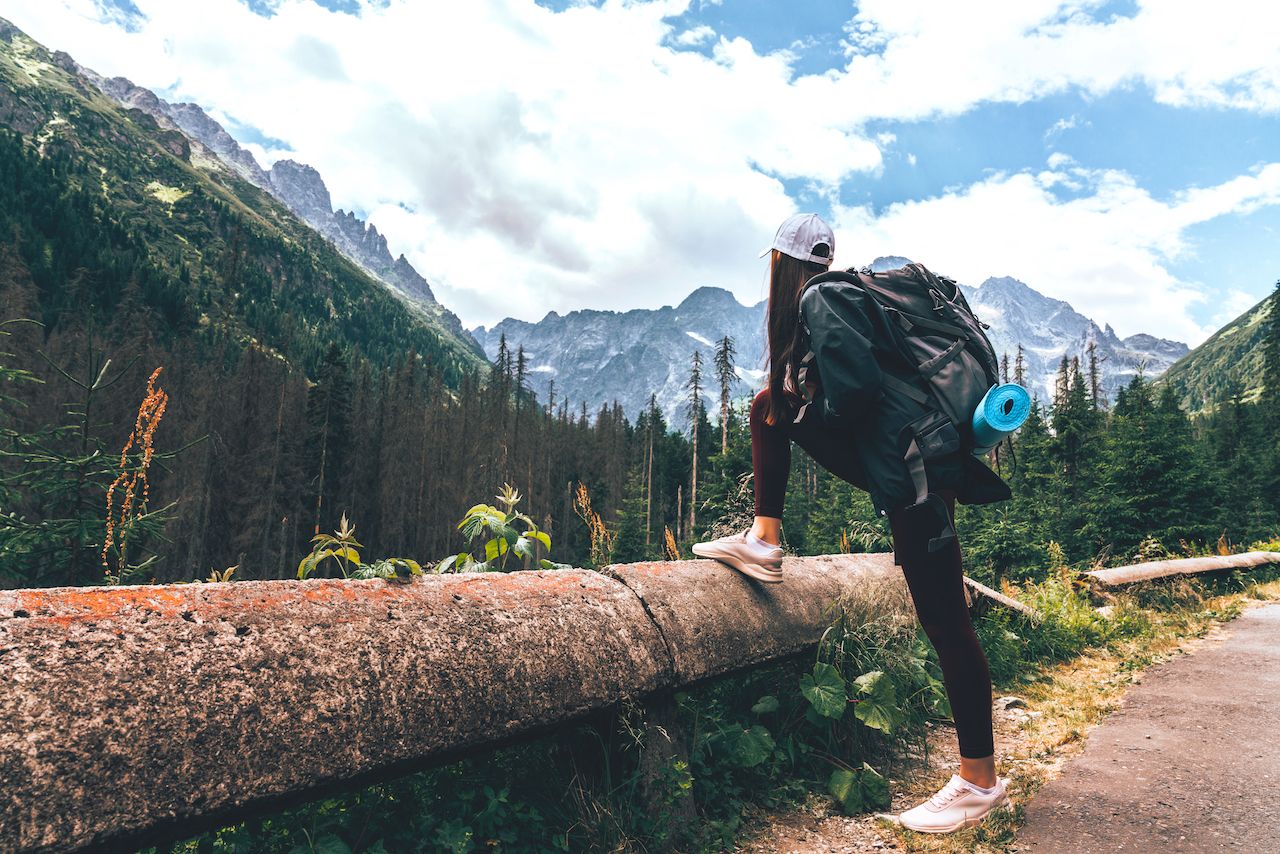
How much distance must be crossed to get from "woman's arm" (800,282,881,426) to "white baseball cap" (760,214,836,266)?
362mm

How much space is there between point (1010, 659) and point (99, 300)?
7737 centimetres

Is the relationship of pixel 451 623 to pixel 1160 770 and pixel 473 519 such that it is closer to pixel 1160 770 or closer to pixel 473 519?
pixel 473 519

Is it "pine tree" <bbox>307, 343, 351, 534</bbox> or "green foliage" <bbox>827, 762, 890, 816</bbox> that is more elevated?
"pine tree" <bbox>307, 343, 351, 534</bbox>

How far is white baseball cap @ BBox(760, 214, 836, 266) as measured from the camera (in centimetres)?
271

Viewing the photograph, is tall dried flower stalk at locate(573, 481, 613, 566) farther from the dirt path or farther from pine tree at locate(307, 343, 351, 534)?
pine tree at locate(307, 343, 351, 534)

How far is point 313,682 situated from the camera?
1.66 meters

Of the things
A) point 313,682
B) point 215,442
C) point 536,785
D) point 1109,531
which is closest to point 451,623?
point 313,682

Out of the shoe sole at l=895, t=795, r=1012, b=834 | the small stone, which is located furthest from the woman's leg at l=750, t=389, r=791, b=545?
the small stone

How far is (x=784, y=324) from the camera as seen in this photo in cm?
274

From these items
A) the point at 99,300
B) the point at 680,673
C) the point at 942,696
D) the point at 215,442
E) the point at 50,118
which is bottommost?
the point at 942,696

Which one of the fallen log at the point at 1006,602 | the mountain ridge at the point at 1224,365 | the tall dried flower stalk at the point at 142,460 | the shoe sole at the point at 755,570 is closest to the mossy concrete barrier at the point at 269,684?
the shoe sole at the point at 755,570

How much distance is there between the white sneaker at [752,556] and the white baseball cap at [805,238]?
139 centimetres

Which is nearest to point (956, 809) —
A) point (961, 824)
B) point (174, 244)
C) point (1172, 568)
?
point (961, 824)

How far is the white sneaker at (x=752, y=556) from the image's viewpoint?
314 centimetres
